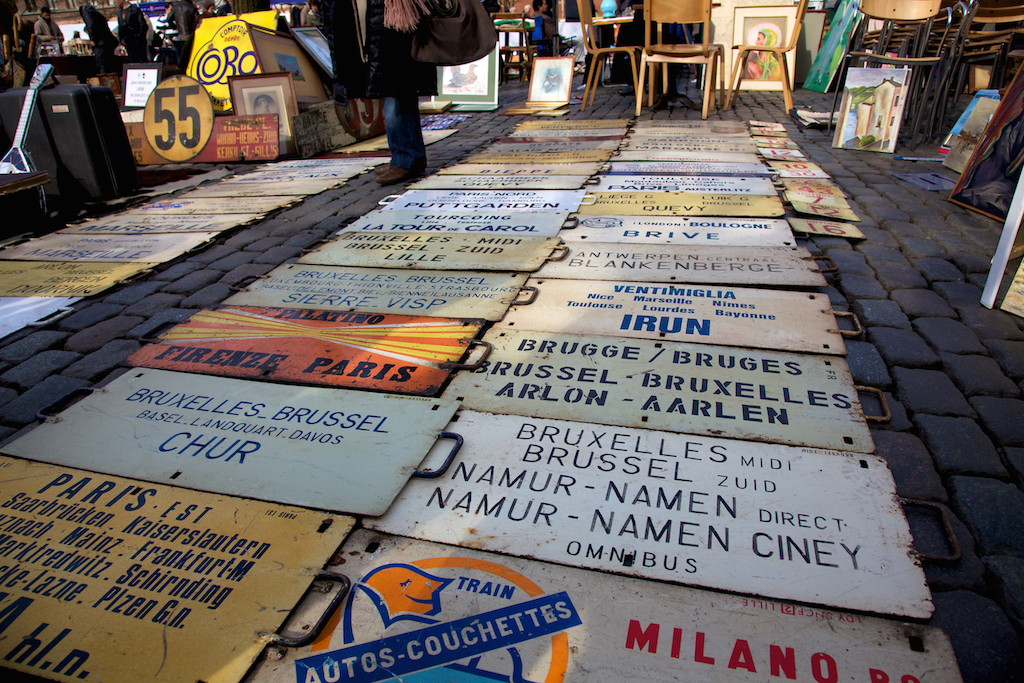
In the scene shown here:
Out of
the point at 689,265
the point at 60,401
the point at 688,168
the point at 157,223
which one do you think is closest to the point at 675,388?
the point at 689,265

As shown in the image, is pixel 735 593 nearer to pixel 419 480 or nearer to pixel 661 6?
pixel 419 480

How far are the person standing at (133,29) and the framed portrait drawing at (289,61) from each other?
7.63 metres

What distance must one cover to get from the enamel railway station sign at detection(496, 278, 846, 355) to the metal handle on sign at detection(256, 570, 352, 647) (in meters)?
1.44

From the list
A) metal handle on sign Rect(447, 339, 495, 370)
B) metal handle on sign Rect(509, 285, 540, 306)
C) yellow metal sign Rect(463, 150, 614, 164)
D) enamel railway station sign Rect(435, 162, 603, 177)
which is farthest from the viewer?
yellow metal sign Rect(463, 150, 614, 164)

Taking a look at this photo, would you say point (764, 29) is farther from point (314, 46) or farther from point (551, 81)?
point (314, 46)

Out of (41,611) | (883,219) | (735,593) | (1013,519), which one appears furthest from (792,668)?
(883,219)

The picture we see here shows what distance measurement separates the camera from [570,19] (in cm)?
1413

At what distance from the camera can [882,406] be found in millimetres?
2094

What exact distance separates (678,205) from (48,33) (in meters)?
23.4

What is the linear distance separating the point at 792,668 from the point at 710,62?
26.2ft

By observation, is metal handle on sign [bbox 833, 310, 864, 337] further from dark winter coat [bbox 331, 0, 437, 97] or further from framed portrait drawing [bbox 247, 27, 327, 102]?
framed portrait drawing [bbox 247, 27, 327, 102]

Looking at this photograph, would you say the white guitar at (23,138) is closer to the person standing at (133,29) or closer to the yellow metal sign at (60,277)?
the yellow metal sign at (60,277)

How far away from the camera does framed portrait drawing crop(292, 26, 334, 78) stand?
28.0 ft

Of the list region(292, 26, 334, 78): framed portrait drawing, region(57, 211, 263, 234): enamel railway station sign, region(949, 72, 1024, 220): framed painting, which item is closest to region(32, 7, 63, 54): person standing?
region(292, 26, 334, 78): framed portrait drawing
